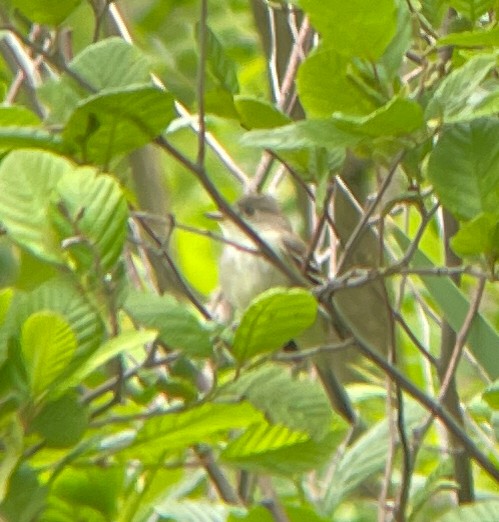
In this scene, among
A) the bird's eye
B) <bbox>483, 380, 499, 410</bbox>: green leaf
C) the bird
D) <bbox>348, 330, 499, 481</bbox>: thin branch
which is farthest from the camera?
the bird's eye

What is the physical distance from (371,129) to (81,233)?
0.96 feet

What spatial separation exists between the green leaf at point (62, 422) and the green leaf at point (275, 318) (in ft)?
0.55

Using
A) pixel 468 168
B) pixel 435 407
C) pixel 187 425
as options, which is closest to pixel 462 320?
pixel 435 407

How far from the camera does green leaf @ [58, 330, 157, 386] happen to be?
1060 millimetres

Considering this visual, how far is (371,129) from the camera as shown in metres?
1.16

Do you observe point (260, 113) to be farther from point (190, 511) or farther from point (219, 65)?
point (190, 511)

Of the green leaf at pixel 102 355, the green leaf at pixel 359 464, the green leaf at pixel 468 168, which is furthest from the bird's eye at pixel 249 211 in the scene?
the green leaf at pixel 102 355

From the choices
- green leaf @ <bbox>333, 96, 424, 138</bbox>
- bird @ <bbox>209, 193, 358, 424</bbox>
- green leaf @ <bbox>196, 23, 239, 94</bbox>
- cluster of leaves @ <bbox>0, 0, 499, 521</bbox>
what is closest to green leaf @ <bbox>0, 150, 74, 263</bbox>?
cluster of leaves @ <bbox>0, 0, 499, 521</bbox>

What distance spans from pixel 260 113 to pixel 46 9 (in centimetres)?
26

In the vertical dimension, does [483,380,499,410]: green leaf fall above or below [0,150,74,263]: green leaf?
below

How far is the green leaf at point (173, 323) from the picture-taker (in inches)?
48.5

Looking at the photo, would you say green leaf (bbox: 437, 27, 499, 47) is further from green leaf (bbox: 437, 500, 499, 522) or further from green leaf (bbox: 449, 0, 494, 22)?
green leaf (bbox: 437, 500, 499, 522)

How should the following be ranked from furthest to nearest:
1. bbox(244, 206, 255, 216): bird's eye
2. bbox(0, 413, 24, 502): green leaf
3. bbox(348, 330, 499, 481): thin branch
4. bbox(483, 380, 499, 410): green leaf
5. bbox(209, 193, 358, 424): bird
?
bbox(244, 206, 255, 216): bird's eye
bbox(209, 193, 358, 424): bird
bbox(348, 330, 499, 481): thin branch
bbox(483, 380, 499, 410): green leaf
bbox(0, 413, 24, 502): green leaf

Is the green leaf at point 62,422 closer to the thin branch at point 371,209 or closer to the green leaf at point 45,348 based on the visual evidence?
the green leaf at point 45,348
